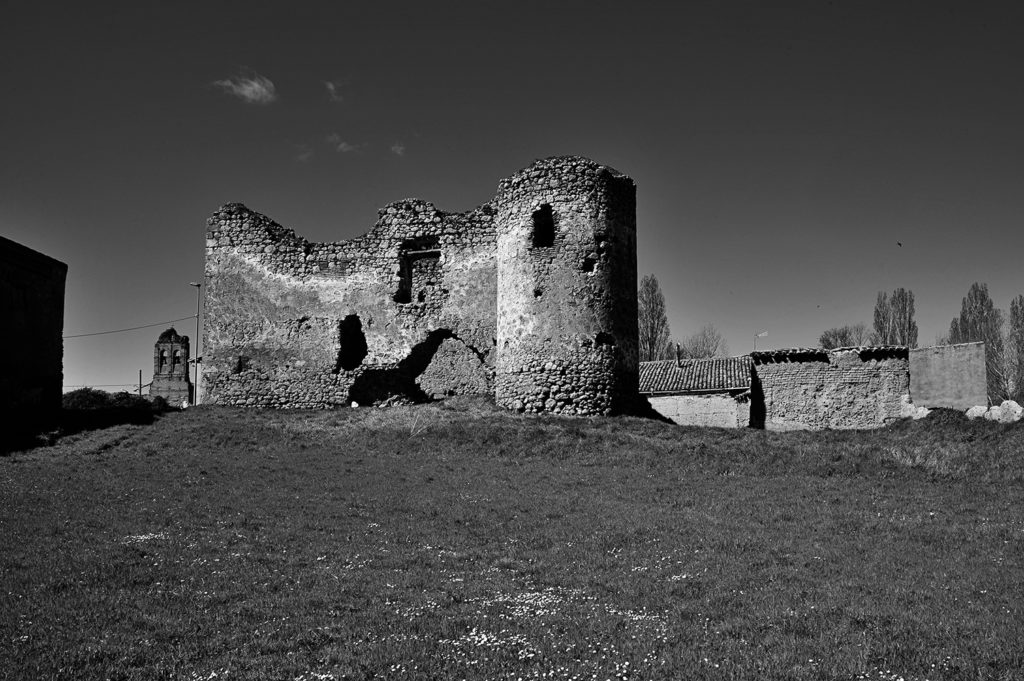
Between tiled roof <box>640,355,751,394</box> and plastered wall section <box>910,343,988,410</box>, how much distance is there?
6742 millimetres

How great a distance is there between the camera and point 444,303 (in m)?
21.6

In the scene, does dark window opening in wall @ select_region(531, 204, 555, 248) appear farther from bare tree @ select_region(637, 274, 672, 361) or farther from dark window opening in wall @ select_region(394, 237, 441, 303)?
bare tree @ select_region(637, 274, 672, 361)

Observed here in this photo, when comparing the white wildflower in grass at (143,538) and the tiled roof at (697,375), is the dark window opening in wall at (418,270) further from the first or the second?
the white wildflower in grass at (143,538)

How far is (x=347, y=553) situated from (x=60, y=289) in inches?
610

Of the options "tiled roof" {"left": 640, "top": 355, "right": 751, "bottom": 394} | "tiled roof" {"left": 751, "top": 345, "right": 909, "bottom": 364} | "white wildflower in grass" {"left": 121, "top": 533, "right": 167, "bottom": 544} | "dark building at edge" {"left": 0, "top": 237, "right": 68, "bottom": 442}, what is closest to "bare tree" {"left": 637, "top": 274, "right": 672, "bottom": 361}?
"tiled roof" {"left": 640, "top": 355, "right": 751, "bottom": 394}

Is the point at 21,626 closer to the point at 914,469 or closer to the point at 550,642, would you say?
the point at 550,642

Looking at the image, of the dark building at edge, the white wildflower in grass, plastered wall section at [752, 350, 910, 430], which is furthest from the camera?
plastered wall section at [752, 350, 910, 430]

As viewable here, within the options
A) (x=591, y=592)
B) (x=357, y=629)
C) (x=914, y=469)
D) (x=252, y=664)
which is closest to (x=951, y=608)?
(x=591, y=592)

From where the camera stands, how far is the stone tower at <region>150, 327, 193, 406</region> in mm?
43188

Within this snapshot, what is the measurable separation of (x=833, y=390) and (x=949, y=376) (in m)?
3.91

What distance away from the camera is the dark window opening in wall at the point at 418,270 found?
21.9m

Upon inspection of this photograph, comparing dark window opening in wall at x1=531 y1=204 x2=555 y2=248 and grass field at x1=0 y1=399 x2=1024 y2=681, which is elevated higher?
dark window opening in wall at x1=531 y1=204 x2=555 y2=248

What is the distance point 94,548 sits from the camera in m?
8.32

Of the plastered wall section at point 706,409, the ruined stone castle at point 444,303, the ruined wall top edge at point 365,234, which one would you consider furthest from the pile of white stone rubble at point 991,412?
the ruined wall top edge at point 365,234
